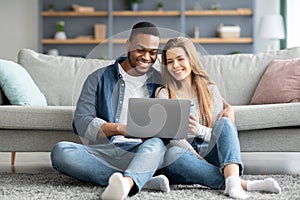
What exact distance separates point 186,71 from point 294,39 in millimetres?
4848

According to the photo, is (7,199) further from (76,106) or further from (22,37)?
(22,37)

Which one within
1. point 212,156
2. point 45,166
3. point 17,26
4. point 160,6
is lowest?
point 45,166

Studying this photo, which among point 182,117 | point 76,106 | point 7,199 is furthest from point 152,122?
point 7,199

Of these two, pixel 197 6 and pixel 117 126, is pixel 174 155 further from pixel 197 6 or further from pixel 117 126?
pixel 197 6

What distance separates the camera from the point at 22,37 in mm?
7934

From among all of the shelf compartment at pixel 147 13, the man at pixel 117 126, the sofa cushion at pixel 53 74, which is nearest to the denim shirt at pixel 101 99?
the man at pixel 117 126

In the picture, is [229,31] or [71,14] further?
[71,14]

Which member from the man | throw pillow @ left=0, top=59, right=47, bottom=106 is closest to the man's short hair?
the man

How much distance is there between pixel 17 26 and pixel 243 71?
15.3 ft

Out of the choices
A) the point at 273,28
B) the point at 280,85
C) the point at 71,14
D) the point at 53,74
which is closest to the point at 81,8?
the point at 71,14

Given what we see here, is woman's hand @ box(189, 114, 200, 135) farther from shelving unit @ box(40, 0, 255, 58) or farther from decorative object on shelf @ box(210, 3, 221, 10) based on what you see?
decorative object on shelf @ box(210, 3, 221, 10)

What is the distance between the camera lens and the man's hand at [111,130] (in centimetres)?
254

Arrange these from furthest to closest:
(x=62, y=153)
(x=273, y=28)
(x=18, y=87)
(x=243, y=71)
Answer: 1. (x=273, y=28)
2. (x=243, y=71)
3. (x=18, y=87)
4. (x=62, y=153)

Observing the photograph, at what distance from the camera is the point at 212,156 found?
2.72 m
